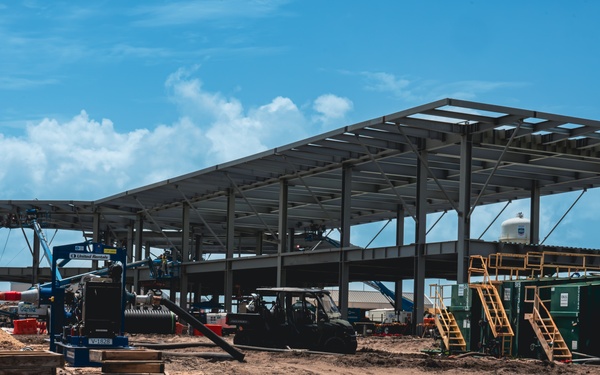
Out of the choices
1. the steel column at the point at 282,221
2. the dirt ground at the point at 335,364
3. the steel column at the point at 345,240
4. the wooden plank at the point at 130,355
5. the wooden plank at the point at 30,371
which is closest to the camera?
the wooden plank at the point at 30,371

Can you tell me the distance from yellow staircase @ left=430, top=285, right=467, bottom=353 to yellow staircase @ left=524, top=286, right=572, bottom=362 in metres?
3.15

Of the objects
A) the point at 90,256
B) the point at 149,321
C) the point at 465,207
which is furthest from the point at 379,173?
the point at 90,256

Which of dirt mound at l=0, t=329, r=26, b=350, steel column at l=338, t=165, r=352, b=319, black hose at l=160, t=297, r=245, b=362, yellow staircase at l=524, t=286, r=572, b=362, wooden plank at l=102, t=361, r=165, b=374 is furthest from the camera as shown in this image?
steel column at l=338, t=165, r=352, b=319

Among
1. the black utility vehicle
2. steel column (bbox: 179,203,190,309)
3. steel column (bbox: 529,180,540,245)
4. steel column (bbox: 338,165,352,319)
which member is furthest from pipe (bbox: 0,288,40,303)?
steel column (bbox: 179,203,190,309)

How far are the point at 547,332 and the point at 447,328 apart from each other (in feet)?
14.2

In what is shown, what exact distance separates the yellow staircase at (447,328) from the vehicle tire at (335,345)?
4.17m

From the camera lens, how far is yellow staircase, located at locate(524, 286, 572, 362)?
28.7 meters

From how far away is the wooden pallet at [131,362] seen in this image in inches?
690

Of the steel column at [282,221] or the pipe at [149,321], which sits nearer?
the pipe at [149,321]

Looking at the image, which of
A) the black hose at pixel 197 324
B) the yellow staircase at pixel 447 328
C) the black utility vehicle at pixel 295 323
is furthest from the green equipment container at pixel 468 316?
the black hose at pixel 197 324

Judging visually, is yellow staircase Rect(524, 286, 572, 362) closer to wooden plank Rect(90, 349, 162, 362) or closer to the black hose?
the black hose

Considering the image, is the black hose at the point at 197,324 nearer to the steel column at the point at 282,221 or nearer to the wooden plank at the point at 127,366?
the wooden plank at the point at 127,366

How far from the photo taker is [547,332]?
95.0 feet

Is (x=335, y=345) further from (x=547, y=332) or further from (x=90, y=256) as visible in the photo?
(x=90, y=256)
